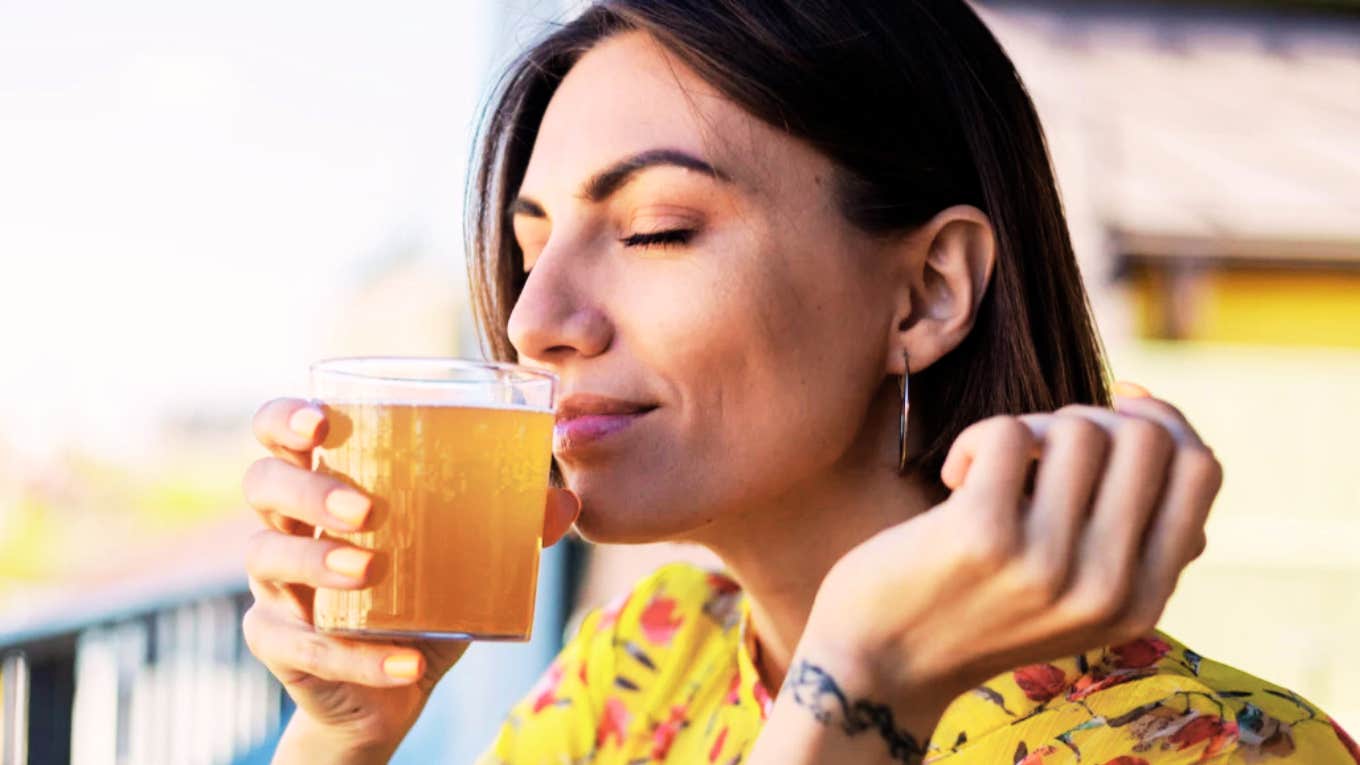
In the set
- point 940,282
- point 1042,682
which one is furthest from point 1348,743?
point 940,282

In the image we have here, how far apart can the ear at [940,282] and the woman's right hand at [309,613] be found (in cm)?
51

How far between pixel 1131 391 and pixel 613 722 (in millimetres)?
1292

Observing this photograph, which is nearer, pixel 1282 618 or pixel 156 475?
pixel 1282 618

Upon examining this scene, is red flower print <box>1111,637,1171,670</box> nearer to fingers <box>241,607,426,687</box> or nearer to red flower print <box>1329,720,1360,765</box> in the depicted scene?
red flower print <box>1329,720,1360,765</box>

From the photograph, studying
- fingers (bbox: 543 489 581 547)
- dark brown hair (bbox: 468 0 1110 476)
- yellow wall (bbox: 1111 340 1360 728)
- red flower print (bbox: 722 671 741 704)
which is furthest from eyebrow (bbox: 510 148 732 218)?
yellow wall (bbox: 1111 340 1360 728)

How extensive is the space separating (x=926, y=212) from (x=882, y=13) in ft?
0.85

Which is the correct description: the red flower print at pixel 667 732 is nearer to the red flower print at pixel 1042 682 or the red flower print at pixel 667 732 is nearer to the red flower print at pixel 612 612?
the red flower print at pixel 612 612

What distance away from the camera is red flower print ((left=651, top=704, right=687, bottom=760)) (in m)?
2.21

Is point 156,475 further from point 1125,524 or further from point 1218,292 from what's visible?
point 1125,524

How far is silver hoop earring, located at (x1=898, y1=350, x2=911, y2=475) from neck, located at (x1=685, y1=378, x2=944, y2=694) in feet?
0.03

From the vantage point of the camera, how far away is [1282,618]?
8766 millimetres

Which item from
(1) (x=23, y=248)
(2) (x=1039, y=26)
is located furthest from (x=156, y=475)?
(2) (x=1039, y=26)

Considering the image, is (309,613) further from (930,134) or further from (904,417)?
(930,134)

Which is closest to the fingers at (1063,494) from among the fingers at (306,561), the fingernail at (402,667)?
the fingers at (306,561)
